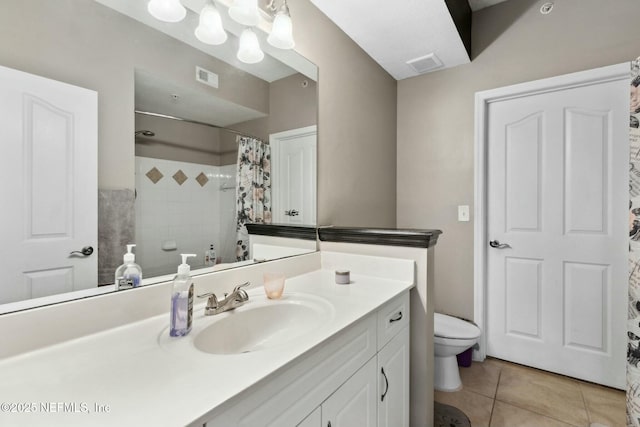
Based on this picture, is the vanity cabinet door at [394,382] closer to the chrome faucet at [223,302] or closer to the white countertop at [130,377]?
the white countertop at [130,377]

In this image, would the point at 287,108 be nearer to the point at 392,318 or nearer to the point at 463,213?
the point at 392,318

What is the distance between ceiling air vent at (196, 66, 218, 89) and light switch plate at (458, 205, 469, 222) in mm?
1916

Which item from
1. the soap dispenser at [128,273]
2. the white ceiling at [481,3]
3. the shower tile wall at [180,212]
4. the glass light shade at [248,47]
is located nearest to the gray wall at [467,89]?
the white ceiling at [481,3]

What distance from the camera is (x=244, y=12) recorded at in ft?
3.91

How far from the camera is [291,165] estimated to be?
162 cm

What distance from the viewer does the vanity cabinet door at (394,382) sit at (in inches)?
43.7

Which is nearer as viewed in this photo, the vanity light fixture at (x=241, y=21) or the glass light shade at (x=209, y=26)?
the vanity light fixture at (x=241, y=21)

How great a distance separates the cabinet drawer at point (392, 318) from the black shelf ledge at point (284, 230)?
1.98 feet

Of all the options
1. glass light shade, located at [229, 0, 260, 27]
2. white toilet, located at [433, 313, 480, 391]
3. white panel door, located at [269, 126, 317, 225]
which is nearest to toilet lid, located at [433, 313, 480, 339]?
white toilet, located at [433, 313, 480, 391]

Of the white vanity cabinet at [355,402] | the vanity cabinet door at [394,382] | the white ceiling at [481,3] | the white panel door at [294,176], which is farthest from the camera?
the white ceiling at [481,3]

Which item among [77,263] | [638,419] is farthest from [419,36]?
[638,419]

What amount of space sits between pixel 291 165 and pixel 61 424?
131cm

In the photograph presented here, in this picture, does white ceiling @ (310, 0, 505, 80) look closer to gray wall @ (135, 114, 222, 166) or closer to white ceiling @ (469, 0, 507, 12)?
white ceiling @ (469, 0, 507, 12)

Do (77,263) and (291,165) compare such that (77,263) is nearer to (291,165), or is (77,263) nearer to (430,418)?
(291,165)
